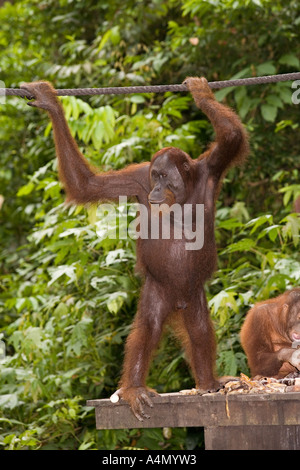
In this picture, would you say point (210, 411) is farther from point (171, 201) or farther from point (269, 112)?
point (269, 112)

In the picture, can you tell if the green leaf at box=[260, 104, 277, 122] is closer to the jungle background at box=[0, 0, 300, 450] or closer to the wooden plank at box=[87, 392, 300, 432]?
the jungle background at box=[0, 0, 300, 450]

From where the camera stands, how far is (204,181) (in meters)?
3.05

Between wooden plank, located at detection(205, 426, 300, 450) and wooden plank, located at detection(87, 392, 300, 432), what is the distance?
5 centimetres

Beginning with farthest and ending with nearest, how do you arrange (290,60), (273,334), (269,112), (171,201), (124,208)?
(290,60)
(269,112)
(124,208)
(273,334)
(171,201)

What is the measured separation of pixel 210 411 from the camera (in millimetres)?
2537

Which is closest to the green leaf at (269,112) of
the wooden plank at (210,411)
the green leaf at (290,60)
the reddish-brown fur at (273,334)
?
the green leaf at (290,60)

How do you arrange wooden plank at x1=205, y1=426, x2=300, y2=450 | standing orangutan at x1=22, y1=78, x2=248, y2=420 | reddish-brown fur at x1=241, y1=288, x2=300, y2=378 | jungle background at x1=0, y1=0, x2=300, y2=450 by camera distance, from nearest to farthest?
1. wooden plank at x1=205, y1=426, x2=300, y2=450
2. standing orangutan at x1=22, y1=78, x2=248, y2=420
3. reddish-brown fur at x1=241, y1=288, x2=300, y2=378
4. jungle background at x1=0, y1=0, x2=300, y2=450

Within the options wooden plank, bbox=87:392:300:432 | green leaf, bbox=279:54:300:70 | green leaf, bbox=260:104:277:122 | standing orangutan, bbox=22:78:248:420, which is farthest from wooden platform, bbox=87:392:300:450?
green leaf, bbox=279:54:300:70

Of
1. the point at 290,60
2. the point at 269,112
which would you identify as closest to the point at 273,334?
the point at 269,112

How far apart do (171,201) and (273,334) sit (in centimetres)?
83

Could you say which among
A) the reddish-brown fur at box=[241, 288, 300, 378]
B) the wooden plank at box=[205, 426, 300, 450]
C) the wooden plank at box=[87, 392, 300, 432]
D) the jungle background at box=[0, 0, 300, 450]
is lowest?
the wooden plank at box=[205, 426, 300, 450]

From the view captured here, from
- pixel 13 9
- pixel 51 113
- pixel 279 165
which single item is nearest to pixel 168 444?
pixel 279 165

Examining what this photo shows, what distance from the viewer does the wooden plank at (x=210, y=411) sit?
95.3 inches

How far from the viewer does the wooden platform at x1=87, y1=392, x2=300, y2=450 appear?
2.43 metres
